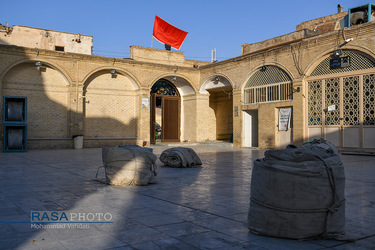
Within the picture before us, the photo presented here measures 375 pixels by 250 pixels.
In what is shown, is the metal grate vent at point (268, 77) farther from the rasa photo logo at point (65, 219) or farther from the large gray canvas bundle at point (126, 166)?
the rasa photo logo at point (65, 219)

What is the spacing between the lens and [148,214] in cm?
430

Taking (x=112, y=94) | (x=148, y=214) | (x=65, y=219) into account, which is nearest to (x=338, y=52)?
(x=112, y=94)

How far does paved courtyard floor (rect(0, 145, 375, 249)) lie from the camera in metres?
3.22

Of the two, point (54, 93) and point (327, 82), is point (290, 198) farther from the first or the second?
point (54, 93)

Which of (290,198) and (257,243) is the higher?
(290,198)

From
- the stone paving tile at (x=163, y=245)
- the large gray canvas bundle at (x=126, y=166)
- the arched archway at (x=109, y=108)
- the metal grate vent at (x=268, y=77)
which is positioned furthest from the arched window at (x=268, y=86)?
the stone paving tile at (x=163, y=245)

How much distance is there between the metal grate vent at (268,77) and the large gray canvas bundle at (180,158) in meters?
8.95

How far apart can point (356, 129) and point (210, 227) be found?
12.2 metres

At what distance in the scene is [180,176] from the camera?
7863 millimetres

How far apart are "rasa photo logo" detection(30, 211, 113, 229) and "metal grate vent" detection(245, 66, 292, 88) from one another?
14220 millimetres

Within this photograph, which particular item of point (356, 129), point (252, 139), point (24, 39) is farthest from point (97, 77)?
point (356, 129)

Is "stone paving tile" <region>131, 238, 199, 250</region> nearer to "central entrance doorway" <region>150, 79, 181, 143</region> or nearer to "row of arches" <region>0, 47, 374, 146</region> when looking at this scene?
"row of arches" <region>0, 47, 374, 146</region>

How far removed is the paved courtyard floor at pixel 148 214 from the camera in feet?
10.6

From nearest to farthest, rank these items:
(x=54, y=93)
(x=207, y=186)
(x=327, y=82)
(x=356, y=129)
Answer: (x=207, y=186), (x=356, y=129), (x=327, y=82), (x=54, y=93)
